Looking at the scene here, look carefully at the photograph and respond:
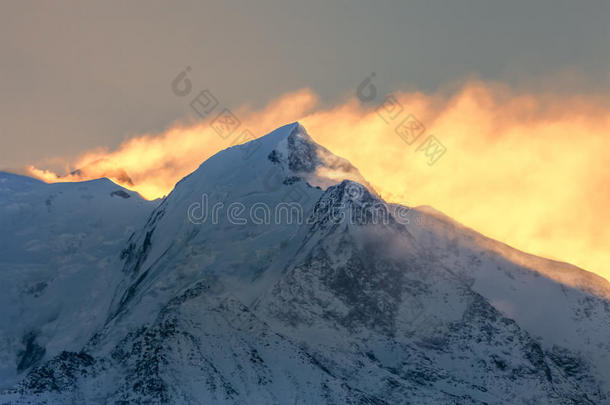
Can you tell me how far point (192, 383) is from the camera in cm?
17500

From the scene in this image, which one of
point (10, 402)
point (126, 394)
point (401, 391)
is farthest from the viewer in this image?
point (401, 391)

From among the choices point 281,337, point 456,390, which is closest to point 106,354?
point 281,337

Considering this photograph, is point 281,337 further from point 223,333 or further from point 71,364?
point 71,364

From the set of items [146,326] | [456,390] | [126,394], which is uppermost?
[456,390]

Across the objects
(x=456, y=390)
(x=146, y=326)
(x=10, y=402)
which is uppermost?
(x=456, y=390)

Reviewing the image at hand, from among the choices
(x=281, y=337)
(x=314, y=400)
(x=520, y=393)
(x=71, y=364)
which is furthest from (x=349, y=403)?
(x=71, y=364)

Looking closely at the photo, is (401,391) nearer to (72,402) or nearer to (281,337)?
(281,337)

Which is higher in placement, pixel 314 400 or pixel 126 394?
pixel 314 400

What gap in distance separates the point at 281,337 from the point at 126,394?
42578mm

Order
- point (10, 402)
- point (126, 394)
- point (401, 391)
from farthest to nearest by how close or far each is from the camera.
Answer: point (401, 391), point (126, 394), point (10, 402)

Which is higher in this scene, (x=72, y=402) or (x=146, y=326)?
(x=146, y=326)

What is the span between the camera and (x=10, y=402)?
156m

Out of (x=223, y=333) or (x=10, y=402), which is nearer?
(x=10, y=402)

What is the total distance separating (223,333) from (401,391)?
43348 mm
